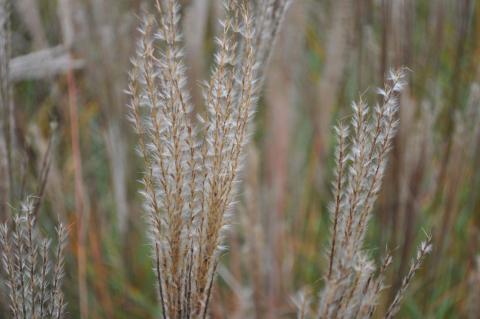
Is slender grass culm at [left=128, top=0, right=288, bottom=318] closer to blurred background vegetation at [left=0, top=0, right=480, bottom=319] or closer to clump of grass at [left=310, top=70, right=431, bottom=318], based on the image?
clump of grass at [left=310, top=70, right=431, bottom=318]

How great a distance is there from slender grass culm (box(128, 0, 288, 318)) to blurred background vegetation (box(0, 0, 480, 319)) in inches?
26.9

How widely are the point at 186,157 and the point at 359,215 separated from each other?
27 cm

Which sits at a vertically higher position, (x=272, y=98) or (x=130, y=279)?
(x=272, y=98)

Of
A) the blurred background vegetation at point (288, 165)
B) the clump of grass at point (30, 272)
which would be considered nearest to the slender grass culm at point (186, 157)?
the clump of grass at point (30, 272)

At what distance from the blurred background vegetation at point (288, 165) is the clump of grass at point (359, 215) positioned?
25.8 inches

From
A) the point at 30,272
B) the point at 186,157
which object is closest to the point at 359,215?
the point at 186,157

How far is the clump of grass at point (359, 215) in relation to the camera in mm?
859

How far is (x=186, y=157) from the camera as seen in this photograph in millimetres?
896

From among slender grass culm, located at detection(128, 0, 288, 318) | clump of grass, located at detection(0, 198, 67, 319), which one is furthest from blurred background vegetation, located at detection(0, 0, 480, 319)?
slender grass culm, located at detection(128, 0, 288, 318)

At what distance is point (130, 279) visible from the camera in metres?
2.19

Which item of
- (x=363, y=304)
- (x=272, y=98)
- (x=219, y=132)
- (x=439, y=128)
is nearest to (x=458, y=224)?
(x=439, y=128)

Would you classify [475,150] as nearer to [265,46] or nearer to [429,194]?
[429,194]

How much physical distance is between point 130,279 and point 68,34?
0.91 meters

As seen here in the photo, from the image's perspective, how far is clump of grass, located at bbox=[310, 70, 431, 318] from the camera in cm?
86
